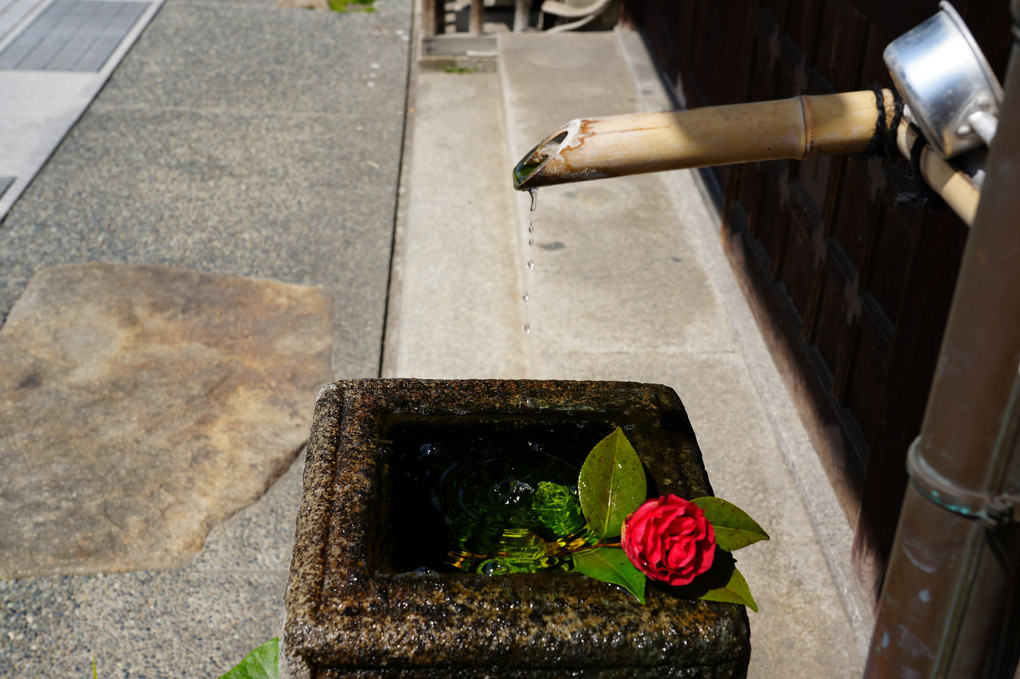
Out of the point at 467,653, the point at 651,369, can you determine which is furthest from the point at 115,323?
the point at 467,653

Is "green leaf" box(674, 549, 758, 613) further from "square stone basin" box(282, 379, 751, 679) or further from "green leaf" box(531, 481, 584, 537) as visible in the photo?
"green leaf" box(531, 481, 584, 537)

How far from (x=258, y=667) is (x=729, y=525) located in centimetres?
86

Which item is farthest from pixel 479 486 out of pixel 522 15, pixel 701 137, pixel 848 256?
pixel 522 15

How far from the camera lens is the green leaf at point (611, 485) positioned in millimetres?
1569

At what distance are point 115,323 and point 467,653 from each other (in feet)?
10.4

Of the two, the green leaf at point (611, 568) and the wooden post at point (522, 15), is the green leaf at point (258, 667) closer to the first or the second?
the green leaf at point (611, 568)

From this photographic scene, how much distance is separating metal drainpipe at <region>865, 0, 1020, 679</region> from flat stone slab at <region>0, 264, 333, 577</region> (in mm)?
2439

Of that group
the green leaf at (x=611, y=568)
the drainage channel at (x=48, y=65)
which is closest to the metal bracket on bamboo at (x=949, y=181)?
the green leaf at (x=611, y=568)

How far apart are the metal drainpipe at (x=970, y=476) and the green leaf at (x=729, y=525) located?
15.8 inches

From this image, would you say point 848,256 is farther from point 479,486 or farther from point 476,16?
point 476,16

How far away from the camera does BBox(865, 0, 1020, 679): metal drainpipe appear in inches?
31.4

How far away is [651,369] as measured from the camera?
11.3ft

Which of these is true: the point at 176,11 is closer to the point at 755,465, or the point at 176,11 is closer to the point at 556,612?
the point at 755,465

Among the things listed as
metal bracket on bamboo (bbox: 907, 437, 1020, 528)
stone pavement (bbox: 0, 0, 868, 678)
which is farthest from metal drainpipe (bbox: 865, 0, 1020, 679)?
stone pavement (bbox: 0, 0, 868, 678)
